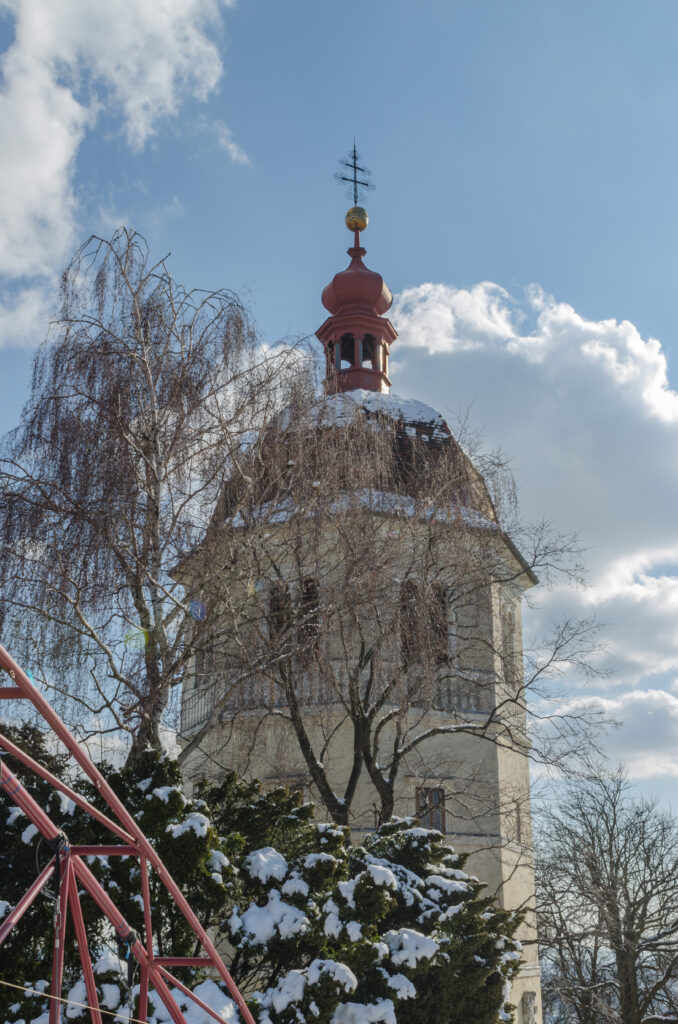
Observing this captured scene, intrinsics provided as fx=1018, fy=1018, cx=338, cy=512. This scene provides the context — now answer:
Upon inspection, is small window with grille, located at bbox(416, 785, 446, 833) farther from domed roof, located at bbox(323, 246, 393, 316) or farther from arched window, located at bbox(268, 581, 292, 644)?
domed roof, located at bbox(323, 246, 393, 316)

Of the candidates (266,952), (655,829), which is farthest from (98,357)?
(655,829)

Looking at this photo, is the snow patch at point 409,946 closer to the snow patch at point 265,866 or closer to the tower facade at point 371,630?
the snow patch at point 265,866

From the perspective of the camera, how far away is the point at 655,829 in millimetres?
33188

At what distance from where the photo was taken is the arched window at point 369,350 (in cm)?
2939

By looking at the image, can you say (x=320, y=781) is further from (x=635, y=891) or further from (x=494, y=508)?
(x=635, y=891)

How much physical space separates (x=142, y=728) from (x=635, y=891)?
23605 millimetres

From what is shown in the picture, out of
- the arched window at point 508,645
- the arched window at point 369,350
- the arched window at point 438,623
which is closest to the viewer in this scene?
the arched window at point 438,623

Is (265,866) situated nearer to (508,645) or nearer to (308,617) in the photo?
(308,617)

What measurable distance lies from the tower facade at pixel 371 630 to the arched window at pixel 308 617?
4 centimetres

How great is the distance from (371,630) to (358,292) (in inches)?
654

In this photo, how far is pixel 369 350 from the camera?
96.9 feet

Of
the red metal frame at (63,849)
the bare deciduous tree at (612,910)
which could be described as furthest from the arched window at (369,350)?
the red metal frame at (63,849)

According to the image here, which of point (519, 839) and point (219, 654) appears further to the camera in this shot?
point (519, 839)

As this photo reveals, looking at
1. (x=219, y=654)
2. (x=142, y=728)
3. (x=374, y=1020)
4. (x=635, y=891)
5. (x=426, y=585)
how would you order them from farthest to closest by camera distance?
(x=635, y=891) < (x=426, y=585) < (x=219, y=654) < (x=142, y=728) < (x=374, y=1020)
